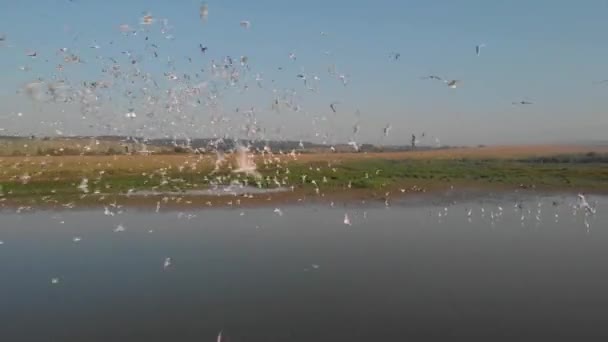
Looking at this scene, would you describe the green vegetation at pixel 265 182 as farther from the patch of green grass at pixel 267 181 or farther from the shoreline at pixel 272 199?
the shoreline at pixel 272 199

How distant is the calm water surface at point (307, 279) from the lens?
34.6ft

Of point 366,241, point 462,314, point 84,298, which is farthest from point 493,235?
point 84,298

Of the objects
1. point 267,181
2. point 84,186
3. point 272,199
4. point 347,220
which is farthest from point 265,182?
point 347,220

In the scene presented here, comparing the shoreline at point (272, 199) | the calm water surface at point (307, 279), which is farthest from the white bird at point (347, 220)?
the shoreline at point (272, 199)

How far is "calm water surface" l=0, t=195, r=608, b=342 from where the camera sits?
10.5 meters

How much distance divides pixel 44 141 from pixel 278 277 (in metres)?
94.1

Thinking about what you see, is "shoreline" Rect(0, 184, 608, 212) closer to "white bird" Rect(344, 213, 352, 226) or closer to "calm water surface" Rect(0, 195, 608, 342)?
"calm water surface" Rect(0, 195, 608, 342)

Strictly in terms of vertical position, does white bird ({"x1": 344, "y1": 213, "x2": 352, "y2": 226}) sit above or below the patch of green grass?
above

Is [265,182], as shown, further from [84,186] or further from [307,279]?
[307,279]

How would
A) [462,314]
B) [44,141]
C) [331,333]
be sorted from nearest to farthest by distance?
[331,333] < [462,314] < [44,141]

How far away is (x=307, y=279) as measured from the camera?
44.5ft

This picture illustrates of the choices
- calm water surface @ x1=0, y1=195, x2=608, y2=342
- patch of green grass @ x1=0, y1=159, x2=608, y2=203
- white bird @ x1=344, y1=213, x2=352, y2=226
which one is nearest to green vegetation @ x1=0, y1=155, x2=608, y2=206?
patch of green grass @ x1=0, y1=159, x2=608, y2=203

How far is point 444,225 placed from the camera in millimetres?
21234

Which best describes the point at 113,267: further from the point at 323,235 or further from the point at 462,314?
the point at 462,314
